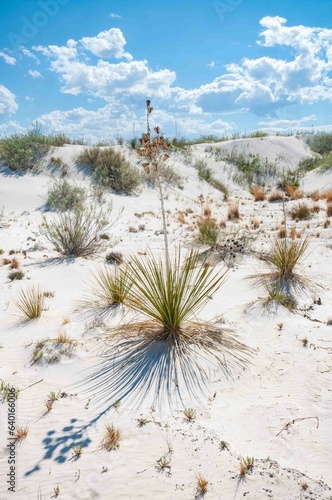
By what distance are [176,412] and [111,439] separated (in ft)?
2.00

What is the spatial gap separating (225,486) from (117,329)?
236 cm

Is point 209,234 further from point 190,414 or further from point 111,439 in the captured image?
point 111,439

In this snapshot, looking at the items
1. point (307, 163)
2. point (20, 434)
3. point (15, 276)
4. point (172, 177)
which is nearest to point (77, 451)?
point (20, 434)

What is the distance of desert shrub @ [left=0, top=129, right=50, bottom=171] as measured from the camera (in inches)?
563

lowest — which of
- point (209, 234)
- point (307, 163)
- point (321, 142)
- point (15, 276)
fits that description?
point (15, 276)

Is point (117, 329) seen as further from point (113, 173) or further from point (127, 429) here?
point (113, 173)

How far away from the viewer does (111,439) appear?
2756 mm

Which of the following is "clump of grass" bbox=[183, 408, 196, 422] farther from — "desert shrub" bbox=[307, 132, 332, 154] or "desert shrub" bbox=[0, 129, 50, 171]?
"desert shrub" bbox=[307, 132, 332, 154]

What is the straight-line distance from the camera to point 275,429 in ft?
9.43

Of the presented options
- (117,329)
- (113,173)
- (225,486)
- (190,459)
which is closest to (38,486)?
(190,459)

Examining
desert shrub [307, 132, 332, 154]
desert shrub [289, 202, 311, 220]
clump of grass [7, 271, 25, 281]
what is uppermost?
desert shrub [307, 132, 332, 154]

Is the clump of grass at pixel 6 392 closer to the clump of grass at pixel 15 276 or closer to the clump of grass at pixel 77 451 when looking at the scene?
the clump of grass at pixel 77 451

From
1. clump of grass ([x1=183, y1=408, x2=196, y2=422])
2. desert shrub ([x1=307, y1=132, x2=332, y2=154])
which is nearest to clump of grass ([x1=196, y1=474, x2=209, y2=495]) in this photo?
clump of grass ([x1=183, y1=408, x2=196, y2=422])

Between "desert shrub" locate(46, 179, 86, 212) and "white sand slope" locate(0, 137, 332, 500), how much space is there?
19.3ft
